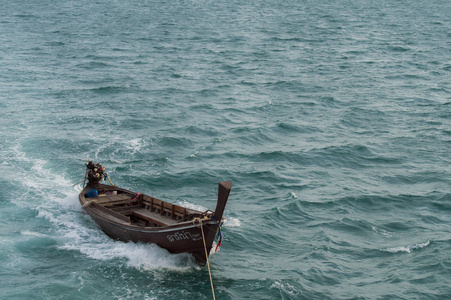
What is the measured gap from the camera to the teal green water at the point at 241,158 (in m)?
27.0

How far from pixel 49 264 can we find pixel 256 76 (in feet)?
150

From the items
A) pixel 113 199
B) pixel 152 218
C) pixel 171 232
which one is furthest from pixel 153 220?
pixel 113 199

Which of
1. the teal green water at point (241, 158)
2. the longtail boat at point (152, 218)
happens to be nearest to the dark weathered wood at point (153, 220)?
the longtail boat at point (152, 218)

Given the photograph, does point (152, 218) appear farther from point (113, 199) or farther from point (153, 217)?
point (113, 199)

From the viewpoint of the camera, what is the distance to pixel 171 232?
88.0 ft

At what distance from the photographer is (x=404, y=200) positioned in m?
35.3

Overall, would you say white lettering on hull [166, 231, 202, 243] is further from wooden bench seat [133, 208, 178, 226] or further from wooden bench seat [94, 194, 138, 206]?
wooden bench seat [94, 194, 138, 206]

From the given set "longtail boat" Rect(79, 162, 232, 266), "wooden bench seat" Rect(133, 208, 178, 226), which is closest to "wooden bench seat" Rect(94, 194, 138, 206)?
"longtail boat" Rect(79, 162, 232, 266)

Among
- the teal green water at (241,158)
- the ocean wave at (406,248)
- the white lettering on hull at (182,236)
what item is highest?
the white lettering on hull at (182,236)

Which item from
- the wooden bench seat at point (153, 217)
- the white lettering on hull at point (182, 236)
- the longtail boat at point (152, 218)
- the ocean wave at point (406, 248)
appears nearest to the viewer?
the longtail boat at point (152, 218)

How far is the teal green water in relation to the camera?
26984mm

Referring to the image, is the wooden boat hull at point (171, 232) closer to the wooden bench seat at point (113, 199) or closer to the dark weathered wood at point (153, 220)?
the dark weathered wood at point (153, 220)

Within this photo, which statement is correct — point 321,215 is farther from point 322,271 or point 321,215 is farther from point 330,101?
point 330,101

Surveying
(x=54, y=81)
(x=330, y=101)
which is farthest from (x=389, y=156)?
(x=54, y=81)
